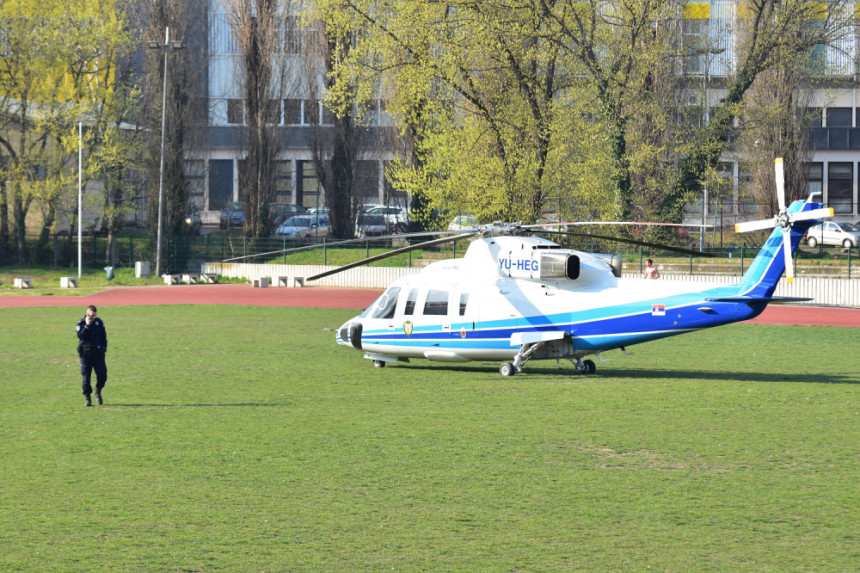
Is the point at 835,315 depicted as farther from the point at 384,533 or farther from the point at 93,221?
the point at 93,221

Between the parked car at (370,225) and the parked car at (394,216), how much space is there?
1.40ft

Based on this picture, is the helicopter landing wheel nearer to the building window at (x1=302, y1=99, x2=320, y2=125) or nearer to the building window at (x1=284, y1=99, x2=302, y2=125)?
the building window at (x1=284, y1=99, x2=302, y2=125)

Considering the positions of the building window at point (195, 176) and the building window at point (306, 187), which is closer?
the building window at point (195, 176)

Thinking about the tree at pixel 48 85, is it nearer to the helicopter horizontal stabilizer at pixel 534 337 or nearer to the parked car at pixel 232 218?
the parked car at pixel 232 218

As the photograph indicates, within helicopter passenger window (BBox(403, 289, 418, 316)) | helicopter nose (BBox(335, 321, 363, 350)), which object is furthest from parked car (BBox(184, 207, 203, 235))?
helicopter passenger window (BBox(403, 289, 418, 316))

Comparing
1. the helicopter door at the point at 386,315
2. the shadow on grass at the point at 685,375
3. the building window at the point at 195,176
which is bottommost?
the shadow on grass at the point at 685,375

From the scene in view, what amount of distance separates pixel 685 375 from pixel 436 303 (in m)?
5.31

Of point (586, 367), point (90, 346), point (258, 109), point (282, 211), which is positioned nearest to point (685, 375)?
point (586, 367)

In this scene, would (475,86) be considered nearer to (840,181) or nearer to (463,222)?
(463,222)

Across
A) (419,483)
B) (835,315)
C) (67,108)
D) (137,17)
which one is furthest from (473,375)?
(137,17)

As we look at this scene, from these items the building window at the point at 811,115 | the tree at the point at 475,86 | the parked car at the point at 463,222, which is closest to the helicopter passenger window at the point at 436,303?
the tree at the point at 475,86

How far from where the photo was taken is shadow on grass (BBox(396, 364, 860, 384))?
2055 cm

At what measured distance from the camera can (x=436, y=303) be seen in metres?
22.0

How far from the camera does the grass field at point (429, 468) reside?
929 centimetres
